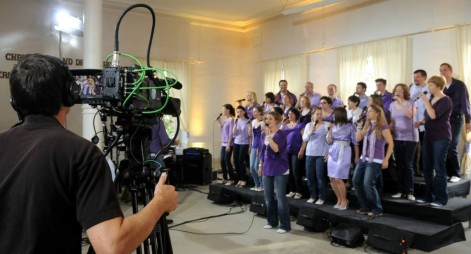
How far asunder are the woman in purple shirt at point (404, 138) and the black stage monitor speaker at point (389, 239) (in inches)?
36.9

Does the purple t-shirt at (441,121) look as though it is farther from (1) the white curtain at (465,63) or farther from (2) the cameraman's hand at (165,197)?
(2) the cameraman's hand at (165,197)

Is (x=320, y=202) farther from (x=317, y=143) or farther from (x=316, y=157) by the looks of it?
(x=317, y=143)

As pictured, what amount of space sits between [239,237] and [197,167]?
11.3 ft

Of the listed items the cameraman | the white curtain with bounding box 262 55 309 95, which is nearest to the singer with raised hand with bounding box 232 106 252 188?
the white curtain with bounding box 262 55 309 95

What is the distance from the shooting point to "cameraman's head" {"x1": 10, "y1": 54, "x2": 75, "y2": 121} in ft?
3.21

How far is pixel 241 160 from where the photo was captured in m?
6.68

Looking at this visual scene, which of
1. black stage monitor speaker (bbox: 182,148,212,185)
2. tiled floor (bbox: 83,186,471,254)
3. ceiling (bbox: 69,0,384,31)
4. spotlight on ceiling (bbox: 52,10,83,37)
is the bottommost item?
tiled floor (bbox: 83,186,471,254)

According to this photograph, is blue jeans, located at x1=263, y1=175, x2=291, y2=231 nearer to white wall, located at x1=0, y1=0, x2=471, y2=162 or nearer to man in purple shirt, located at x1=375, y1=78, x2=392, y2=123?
man in purple shirt, located at x1=375, y1=78, x2=392, y2=123

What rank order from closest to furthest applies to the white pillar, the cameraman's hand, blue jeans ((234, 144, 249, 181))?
the cameraman's hand, the white pillar, blue jeans ((234, 144, 249, 181))

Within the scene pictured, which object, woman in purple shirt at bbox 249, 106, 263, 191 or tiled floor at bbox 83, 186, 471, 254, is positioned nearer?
tiled floor at bbox 83, 186, 471, 254

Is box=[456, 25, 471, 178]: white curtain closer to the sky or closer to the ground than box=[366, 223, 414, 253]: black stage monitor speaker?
closer to the sky

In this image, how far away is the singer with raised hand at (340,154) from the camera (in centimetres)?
476

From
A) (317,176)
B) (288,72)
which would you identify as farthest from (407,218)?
(288,72)

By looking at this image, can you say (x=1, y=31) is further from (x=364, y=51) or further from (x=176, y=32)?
(x=364, y=51)
